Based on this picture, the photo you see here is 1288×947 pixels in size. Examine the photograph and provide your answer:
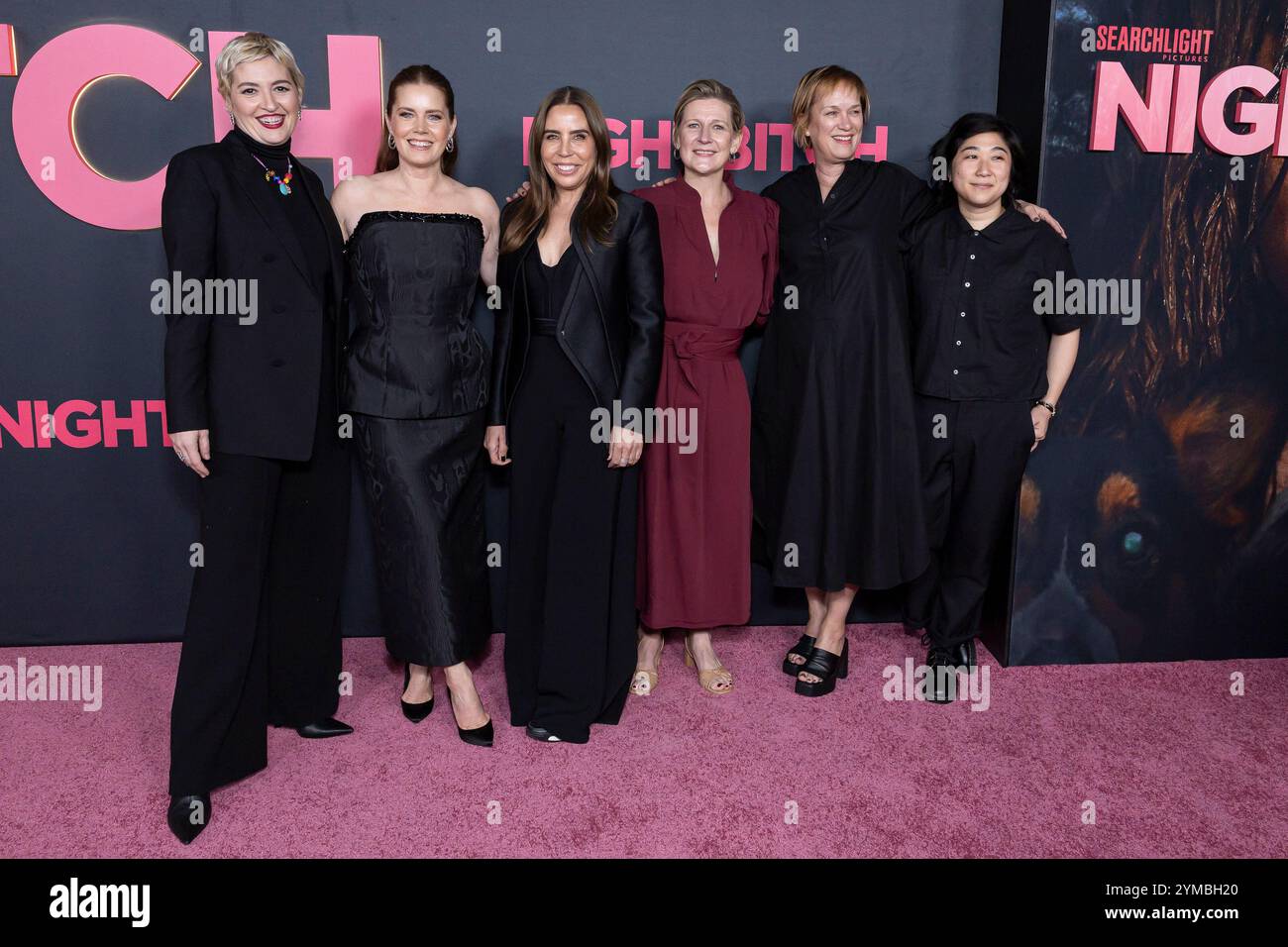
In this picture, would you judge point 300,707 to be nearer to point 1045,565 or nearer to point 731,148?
point 731,148

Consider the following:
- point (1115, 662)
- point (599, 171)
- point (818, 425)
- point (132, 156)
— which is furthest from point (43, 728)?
point (1115, 662)

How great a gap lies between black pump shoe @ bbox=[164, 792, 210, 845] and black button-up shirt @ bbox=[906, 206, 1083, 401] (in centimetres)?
239

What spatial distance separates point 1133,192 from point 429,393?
2.37 m

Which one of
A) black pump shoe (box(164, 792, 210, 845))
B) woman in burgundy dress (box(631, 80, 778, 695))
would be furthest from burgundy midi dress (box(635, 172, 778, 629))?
black pump shoe (box(164, 792, 210, 845))

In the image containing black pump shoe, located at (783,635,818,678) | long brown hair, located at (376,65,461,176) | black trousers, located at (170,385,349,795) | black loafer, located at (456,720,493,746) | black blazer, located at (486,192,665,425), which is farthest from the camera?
black pump shoe, located at (783,635,818,678)

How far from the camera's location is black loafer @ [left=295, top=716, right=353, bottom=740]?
291 cm

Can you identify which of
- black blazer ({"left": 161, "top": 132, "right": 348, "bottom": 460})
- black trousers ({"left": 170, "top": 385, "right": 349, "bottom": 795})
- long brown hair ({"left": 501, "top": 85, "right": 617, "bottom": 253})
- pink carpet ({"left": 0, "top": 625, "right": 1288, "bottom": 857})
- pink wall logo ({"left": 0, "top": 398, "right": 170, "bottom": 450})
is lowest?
pink carpet ({"left": 0, "top": 625, "right": 1288, "bottom": 857})

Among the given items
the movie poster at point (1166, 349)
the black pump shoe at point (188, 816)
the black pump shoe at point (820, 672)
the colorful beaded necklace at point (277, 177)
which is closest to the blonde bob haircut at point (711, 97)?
the movie poster at point (1166, 349)

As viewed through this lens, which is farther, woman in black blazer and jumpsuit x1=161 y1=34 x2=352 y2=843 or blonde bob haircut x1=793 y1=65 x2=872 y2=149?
blonde bob haircut x1=793 y1=65 x2=872 y2=149

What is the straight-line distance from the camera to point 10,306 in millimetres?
3334

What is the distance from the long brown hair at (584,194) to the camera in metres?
2.71

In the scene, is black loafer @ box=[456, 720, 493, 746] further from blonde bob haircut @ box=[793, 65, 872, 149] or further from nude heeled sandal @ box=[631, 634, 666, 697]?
blonde bob haircut @ box=[793, 65, 872, 149]

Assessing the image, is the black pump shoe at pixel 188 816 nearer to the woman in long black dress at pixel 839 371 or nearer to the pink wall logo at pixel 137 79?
the woman in long black dress at pixel 839 371

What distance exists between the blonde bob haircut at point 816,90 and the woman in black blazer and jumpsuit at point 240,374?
1477mm
